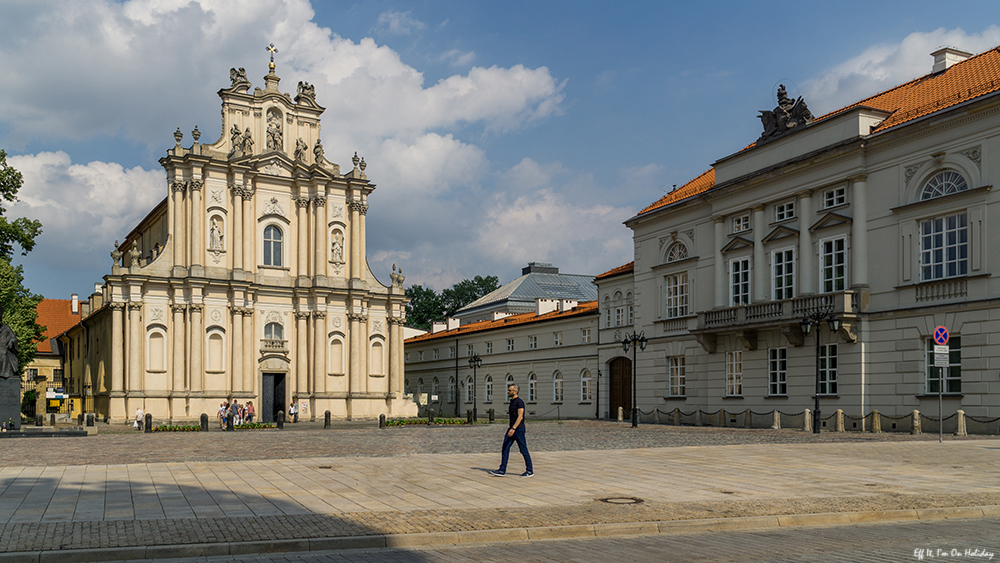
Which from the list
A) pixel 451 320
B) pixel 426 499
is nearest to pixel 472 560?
pixel 426 499

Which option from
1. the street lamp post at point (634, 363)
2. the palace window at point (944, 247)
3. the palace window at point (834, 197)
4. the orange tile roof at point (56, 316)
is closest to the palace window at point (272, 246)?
the street lamp post at point (634, 363)

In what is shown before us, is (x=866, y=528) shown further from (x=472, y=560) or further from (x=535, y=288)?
(x=535, y=288)

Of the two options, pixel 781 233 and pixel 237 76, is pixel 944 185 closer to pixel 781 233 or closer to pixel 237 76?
pixel 781 233

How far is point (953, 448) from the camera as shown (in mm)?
24031

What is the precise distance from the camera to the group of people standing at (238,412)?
169 ft

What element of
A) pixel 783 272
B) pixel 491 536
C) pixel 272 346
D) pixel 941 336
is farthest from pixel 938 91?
pixel 272 346

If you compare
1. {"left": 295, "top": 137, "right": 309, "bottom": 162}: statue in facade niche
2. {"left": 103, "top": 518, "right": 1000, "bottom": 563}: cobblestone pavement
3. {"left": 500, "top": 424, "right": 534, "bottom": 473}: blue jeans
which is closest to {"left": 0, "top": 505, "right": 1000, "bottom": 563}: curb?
{"left": 103, "top": 518, "right": 1000, "bottom": 563}: cobblestone pavement

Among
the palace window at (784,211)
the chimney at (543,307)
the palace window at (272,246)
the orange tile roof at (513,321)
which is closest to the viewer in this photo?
the palace window at (784,211)

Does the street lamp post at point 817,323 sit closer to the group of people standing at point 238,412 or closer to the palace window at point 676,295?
the palace window at point 676,295

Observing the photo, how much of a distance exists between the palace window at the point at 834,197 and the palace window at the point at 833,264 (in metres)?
1.60

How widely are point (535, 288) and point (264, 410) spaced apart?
4590 centimetres

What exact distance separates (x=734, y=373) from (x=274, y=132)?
36.4 m

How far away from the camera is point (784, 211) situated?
135 ft

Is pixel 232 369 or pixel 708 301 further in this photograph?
pixel 232 369
